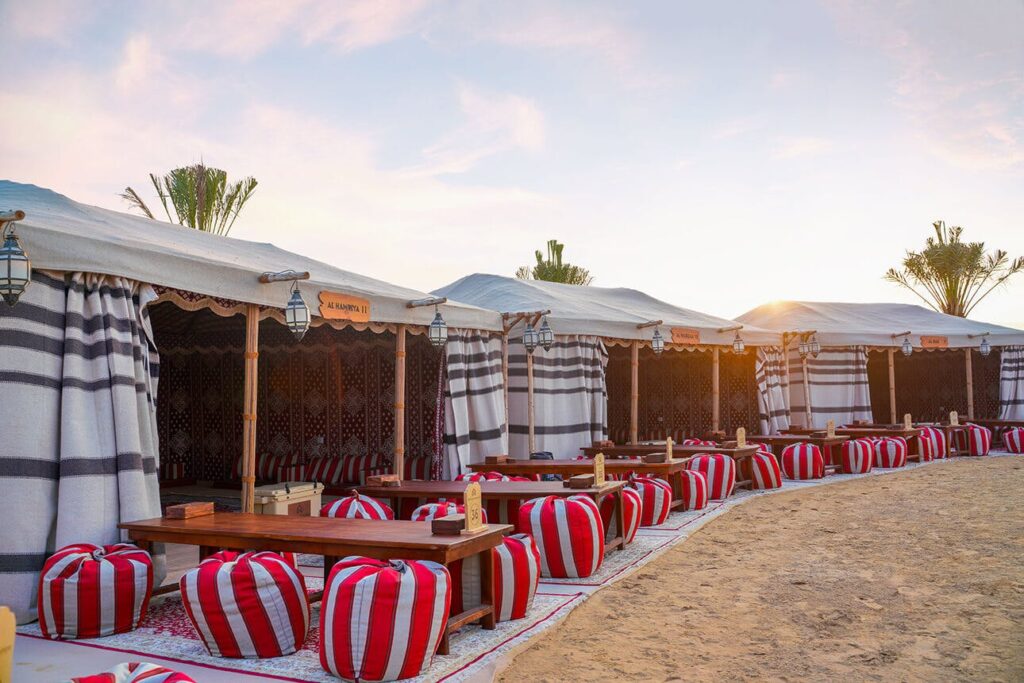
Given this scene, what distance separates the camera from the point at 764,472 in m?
10.4

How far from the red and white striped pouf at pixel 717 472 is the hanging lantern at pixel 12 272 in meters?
7.36

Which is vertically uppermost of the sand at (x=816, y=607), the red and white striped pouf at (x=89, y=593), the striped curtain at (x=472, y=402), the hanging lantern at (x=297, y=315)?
the hanging lantern at (x=297, y=315)

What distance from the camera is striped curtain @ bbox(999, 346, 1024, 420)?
52.6 feet

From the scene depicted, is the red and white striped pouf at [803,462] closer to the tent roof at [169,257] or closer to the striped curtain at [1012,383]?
the tent roof at [169,257]

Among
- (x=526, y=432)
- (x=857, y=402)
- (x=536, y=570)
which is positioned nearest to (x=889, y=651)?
(x=536, y=570)

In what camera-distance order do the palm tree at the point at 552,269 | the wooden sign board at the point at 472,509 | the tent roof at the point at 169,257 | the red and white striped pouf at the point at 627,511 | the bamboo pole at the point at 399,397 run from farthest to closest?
1. the palm tree at the point at 552,269
2. the bamboo pole at the point at 399,397
3. the red and white striped pouf at the point at 627,511
4. the tent roof at the point at 169,257
5. the wooden sign board at the point at 472,509

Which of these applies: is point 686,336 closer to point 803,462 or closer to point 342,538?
point 803,462

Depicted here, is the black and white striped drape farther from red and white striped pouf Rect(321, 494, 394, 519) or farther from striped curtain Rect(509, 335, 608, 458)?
striped curtain Rect(509, 335, 608, 458)

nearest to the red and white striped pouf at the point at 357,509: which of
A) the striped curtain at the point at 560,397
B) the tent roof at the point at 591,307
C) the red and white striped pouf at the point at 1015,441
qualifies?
the striped curtain at the point at 560,397

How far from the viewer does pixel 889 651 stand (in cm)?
420

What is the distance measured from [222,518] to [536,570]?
2.03m

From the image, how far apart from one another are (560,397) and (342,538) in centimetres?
711

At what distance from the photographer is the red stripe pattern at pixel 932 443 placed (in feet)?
44.1

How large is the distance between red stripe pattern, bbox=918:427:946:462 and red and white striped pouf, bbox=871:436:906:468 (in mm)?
992
